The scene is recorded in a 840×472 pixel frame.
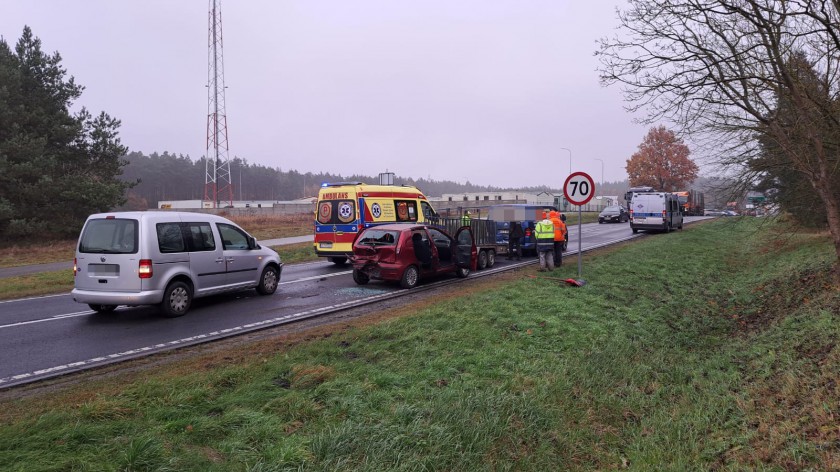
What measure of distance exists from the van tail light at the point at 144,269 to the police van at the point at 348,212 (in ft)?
24.0

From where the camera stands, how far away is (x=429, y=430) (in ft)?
13.9

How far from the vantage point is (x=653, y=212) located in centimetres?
2906

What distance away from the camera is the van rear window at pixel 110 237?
838 cm

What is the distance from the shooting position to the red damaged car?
11711mm

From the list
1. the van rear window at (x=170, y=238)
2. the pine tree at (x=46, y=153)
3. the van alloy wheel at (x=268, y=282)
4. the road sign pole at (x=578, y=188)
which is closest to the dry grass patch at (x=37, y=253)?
the pine tree at (x=46, y=153)

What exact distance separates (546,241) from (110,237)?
10.1 m

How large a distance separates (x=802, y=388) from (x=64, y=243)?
30.1 metres

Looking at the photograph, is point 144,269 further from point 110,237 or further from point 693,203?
point 693,203

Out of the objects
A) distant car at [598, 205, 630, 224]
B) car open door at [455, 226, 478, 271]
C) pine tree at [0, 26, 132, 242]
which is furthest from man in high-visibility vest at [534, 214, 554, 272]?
distant car at [598, 205, 630, 224]

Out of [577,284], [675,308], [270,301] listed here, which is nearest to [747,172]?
[675,308]

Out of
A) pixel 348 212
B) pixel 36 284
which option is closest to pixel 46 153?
pixel 36 284

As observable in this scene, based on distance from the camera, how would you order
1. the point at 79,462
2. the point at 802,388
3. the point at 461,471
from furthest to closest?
Result: 1. the point at 802,388
2. the point at 461,471
3. the point at 79,462

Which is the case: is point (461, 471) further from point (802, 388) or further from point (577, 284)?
point (577, 284)

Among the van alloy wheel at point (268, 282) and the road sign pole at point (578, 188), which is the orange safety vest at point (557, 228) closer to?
the road sign pole at point (578, 188)
